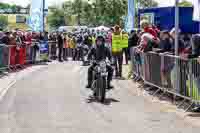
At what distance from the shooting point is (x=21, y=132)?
34.2ft

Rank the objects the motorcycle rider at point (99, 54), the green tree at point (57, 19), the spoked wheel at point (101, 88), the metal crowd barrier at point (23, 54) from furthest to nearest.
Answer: the green tree at point (57, 19), the metal crowd barrier at point (23, 54), the motorcycle rider at point (99, 54), the spoked wheel at point (101, 88)

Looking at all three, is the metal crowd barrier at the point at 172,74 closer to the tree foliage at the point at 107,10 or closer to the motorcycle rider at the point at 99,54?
the motorcycle rider at the point at 99,54

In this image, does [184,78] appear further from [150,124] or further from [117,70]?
[117,70]

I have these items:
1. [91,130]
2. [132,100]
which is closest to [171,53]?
[132,100]

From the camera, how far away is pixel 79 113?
504 inches

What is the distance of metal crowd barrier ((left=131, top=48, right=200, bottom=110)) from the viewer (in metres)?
12.9

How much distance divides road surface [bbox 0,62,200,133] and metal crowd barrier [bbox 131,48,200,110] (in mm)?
675

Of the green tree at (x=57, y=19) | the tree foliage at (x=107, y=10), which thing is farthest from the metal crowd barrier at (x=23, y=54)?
the green tree at (x=57, y=19)

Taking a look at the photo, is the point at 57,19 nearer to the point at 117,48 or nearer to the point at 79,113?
the point at 117,48

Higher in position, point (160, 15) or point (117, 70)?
point (160, 15)

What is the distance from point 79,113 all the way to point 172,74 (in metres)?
3.10

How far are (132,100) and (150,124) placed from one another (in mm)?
3986

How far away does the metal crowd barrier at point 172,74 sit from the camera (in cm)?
1288

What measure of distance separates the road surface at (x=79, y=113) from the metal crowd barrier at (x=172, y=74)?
67 cm
